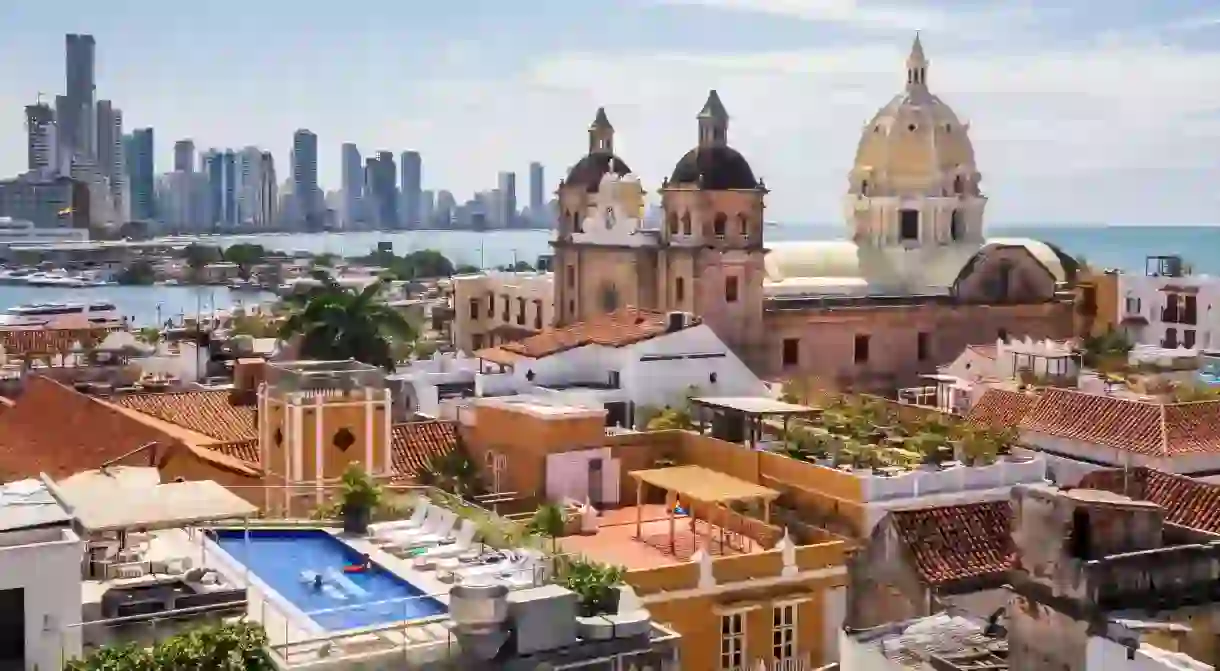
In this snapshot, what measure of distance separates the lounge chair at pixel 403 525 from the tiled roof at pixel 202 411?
1152 centimetres

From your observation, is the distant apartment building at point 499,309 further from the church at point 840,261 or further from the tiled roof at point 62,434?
the tiled roof at point 62,434

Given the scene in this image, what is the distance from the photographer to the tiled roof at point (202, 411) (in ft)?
91.5

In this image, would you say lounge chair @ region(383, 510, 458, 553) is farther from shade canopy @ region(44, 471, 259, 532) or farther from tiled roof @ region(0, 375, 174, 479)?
tiled roof @ region(0, 375, 174, 479)

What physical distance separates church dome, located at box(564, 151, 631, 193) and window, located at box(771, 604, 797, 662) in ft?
95.6

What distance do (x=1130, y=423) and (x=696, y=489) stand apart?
Answer: 32.3ft

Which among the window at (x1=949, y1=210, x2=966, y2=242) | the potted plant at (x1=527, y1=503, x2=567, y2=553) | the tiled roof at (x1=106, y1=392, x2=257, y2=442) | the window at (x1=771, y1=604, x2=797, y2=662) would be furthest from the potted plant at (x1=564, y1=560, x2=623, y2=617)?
the window at (x1=949, y1=210, x2=966, y2=242)

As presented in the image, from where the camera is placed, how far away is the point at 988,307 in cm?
4503

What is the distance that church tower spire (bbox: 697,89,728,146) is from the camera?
4162 cm

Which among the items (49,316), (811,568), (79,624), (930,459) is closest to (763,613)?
(811,568)

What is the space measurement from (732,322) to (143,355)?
16279 millimetres

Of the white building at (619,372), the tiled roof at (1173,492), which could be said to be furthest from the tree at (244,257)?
the tiled roof at (1173,492)

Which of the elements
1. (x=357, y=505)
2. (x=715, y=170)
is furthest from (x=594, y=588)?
(x=715, y=170)

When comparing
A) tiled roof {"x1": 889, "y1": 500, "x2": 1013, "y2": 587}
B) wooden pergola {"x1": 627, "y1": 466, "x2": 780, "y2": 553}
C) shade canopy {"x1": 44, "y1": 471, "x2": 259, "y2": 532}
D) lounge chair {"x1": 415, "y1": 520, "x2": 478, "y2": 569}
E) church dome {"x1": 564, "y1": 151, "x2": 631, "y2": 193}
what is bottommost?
tiled roof {"x1": 889, "y1": 500, "x2": 1013, "y2": 587}

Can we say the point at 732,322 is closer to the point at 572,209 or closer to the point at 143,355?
the point at 572,209
